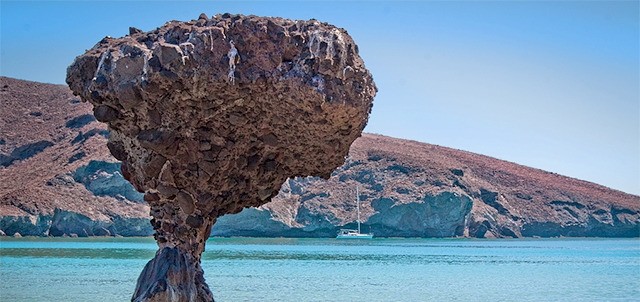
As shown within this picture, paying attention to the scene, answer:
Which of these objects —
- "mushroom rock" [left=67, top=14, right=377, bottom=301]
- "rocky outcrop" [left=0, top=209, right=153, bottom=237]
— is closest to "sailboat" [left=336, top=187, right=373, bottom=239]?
"rocky outcrop" [left=0, top=209, right=153, bottom=237]

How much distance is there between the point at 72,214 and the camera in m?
84.4

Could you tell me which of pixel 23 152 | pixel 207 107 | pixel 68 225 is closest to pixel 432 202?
pixel 68 225

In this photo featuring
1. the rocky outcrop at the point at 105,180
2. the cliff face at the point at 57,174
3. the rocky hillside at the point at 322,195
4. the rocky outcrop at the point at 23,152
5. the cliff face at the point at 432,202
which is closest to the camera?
the cliff face at the point at 57,174

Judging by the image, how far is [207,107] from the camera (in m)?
10.9

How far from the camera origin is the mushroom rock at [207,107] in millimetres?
10414

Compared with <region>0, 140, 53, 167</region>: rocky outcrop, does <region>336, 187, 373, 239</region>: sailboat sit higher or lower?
lower

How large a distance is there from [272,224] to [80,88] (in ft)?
293

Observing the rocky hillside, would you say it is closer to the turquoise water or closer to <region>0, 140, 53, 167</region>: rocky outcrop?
<region>0, 140, 53, 167</region>: rocky outcrop

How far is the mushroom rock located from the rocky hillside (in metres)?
74.1

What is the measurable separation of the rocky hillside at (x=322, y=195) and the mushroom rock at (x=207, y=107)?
74118 mm

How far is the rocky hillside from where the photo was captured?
291 ft

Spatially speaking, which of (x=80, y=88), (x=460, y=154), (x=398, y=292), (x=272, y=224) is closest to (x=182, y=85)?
(x=80, y=88)

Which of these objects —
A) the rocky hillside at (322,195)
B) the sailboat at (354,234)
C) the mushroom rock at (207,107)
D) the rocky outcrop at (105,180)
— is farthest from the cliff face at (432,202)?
the mushroom rock at (207,107)

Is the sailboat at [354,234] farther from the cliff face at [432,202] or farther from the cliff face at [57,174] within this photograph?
the cliff face at [57,174]
